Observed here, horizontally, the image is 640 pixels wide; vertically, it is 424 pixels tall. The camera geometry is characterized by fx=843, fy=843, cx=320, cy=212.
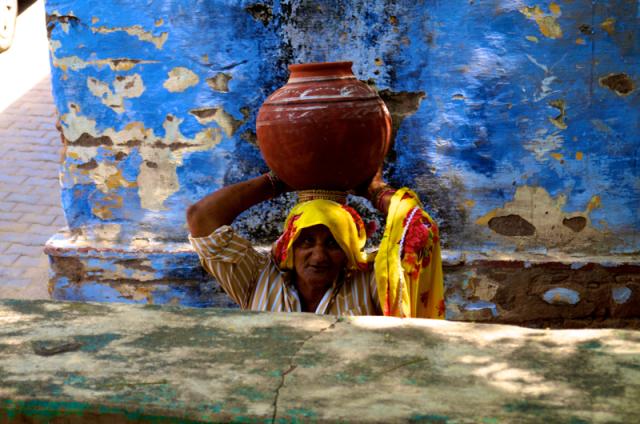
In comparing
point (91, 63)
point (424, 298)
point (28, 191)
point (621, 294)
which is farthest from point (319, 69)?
point (28, 191)

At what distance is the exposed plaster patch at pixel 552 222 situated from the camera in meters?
4.51

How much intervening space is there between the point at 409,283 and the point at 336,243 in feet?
1.13

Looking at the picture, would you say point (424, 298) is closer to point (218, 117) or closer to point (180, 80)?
point (218, 117)

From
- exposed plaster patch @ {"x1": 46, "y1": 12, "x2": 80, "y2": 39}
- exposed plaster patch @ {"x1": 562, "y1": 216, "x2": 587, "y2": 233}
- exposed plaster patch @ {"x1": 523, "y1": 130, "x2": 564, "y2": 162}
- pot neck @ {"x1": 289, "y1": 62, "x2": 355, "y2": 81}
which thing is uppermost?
pot neck @ {"x1": 289, "y1": 62, "x2": 355, "y2": 81}

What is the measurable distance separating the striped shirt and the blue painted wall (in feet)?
4.39

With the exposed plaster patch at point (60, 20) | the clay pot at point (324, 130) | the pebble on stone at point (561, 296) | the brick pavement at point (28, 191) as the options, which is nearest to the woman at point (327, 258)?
the clay pot at point (324, 130)

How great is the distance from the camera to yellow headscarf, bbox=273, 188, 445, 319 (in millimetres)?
3041

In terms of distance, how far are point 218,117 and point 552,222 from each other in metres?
1.90

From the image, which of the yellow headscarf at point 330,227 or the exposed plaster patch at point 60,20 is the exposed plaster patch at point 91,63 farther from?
the yellow headscarf at point 330,227

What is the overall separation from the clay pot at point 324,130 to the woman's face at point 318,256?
0.61 ft

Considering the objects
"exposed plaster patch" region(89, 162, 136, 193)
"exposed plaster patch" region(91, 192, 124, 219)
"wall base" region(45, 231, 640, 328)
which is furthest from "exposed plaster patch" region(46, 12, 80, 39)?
"wall base" region(45, 231, 640, 328)

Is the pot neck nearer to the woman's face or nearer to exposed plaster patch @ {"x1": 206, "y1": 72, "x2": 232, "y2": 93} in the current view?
the woman's face

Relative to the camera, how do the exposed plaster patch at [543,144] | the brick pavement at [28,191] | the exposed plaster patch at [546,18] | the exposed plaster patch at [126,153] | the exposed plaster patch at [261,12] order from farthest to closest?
1. the brick pavement at [28,191]
2. the exposed plaster patch at [126,153]
3. the exposed plaster patch at [261,12]
4. the exposed plaster patch at [543,144]
5. the exposed plaster patch at [546,18]

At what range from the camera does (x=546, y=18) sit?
4344mm
